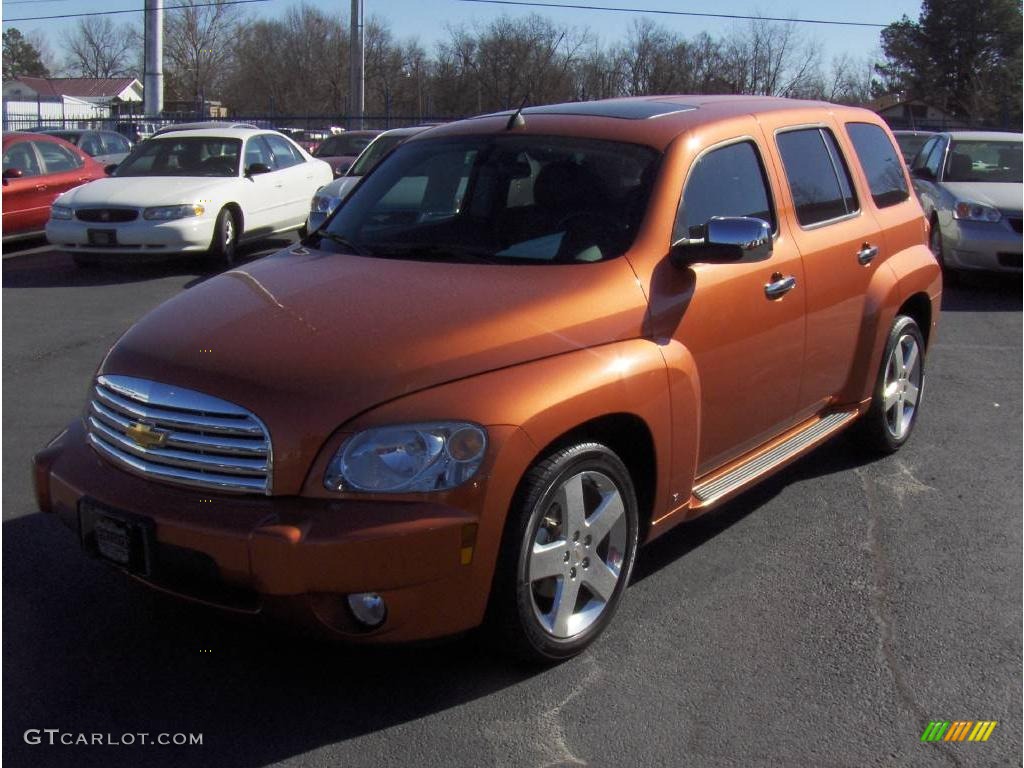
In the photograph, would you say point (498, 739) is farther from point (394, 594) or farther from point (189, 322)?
point (189, 322)

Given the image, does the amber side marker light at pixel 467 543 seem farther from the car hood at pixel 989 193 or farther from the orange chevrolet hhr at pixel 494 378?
the car hood at pixel 989 193

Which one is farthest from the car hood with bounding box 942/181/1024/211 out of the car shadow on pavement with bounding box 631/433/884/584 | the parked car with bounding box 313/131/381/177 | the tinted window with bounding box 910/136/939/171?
the parked car with bounding box 313/131/381/177

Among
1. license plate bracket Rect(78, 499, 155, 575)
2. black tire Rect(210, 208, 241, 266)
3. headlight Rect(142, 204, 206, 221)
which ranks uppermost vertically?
headlight Rect(142, 204, 206, 221)

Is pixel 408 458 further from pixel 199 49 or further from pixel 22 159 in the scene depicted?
pixel 199 49

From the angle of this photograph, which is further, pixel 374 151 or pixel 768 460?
pixel 374 151

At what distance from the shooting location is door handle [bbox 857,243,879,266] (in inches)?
207

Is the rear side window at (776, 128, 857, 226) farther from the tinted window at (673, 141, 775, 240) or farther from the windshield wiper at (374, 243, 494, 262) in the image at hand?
the windshield wiper at (374, 243, 494, 262)

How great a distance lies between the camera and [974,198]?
1139 cm

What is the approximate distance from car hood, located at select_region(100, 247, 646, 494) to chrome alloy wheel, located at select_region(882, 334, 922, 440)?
2.38 metres

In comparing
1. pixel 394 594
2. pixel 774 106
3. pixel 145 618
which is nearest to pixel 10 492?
pixel 145 618

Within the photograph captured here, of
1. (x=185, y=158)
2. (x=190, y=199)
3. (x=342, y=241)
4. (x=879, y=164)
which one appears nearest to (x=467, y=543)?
(x=342, y=241)

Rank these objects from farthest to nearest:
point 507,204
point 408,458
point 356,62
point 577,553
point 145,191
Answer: point 356,62 < point 145,191 < point 507,204 < point 577,553 < point 408,458

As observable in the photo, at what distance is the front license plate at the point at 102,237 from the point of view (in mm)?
11703

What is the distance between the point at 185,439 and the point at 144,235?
29.2ft
